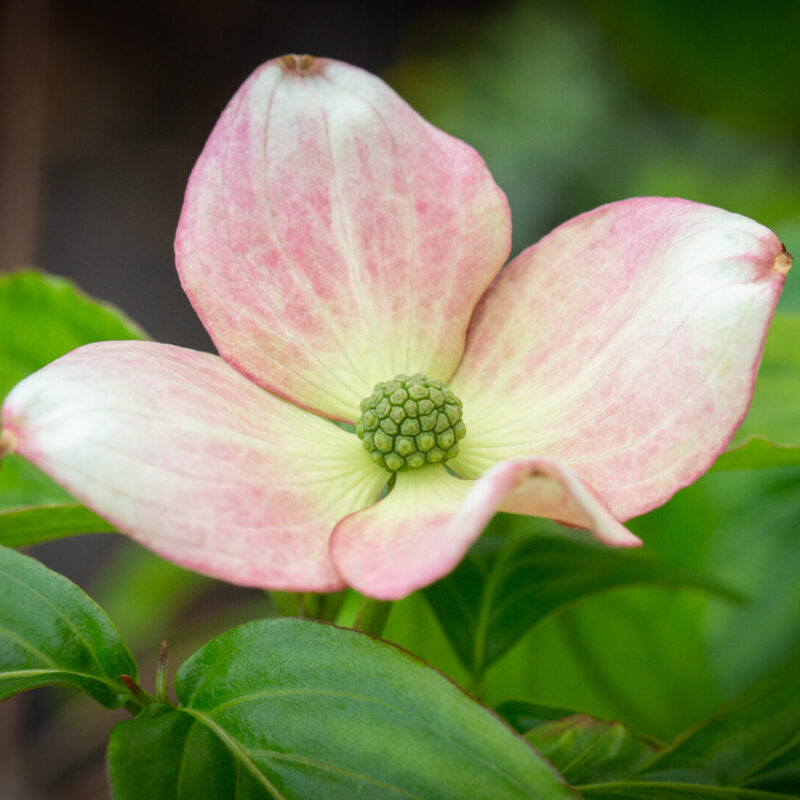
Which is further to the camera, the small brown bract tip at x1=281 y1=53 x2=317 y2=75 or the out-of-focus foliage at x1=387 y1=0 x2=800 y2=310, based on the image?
the out-of-focus foliage at x1=387 y1=0 x2=800 y2=310

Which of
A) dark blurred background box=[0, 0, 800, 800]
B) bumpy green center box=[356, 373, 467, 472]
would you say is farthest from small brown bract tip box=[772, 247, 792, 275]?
dark blurred background box=[0, 0, 800, 800]

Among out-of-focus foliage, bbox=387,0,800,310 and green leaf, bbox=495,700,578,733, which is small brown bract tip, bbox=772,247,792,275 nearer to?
green leaf, bbox=495,700,578,733

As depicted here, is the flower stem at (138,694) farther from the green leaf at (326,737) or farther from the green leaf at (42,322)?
the green leaf at (42,322)

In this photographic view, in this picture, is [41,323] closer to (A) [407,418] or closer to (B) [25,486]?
(B) [25,486]

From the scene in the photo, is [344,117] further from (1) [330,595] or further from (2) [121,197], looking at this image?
(2) [121,197]

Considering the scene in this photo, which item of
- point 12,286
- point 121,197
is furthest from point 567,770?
point 121,197

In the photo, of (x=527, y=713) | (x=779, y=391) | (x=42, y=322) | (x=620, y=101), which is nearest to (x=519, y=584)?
(x=527, y=713)

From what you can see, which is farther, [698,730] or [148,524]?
[698,730]
